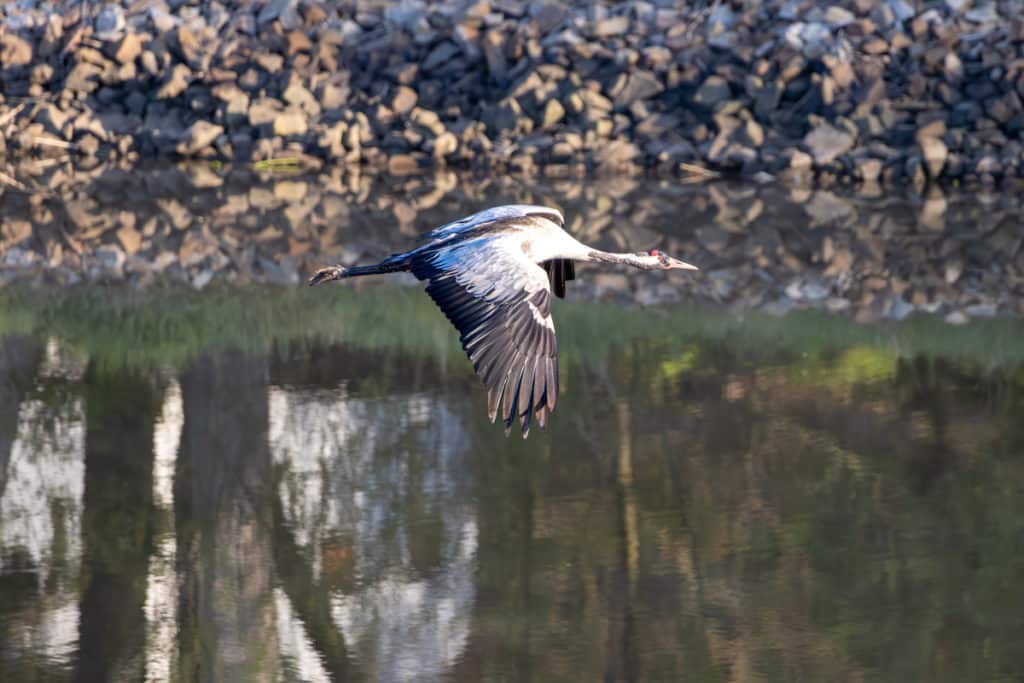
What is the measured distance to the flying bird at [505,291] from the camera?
27.7ft

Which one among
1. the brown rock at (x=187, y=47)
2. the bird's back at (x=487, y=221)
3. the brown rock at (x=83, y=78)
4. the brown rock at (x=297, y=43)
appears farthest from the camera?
the brown rock at (x=83, y=78)

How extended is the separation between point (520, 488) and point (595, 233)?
31.1ft

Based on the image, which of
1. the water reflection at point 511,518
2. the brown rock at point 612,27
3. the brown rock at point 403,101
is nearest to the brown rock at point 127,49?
the brown rock at point 403,101

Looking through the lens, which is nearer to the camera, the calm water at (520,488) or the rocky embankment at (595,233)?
the calm water at (520,488)

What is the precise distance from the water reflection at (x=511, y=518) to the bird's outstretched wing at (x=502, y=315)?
362 centimetres

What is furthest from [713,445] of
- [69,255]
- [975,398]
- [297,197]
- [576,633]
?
[297,197]

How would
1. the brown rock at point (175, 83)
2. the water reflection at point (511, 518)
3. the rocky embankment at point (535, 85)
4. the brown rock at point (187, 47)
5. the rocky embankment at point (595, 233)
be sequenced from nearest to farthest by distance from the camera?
the water reflection at point (511, 518) → the rocky embankment at point (595, 233) → the rocky embankment at point (535, 85) → the brown rock at point (175, 83) → the brown rock at point (187, 47)

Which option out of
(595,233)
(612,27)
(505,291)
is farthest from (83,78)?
(505,291)

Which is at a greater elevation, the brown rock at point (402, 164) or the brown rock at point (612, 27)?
the brown rock at point (612, 27)

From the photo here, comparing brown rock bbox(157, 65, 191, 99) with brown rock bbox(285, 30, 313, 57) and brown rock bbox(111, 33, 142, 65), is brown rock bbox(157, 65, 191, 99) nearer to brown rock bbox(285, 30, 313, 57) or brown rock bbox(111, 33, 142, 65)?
brown rock bbox(111, 33, 142, 65)

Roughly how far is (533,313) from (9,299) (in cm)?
1474

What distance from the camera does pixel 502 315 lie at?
8.89m

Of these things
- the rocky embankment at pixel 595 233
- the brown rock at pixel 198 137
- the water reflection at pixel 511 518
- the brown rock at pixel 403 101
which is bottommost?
the water reflection at pixel 511 518

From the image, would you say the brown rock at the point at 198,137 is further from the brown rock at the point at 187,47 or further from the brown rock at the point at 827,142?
the brown rock at the point at 827,142
